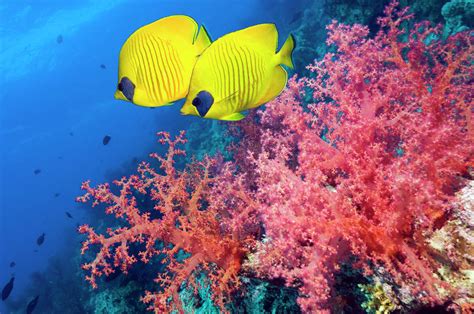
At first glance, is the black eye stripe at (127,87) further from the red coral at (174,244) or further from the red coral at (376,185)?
the red coral at (376,185)

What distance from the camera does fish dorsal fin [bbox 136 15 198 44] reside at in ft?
5.17

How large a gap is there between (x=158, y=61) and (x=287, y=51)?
67cm

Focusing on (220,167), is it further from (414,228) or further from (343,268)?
(414,228)

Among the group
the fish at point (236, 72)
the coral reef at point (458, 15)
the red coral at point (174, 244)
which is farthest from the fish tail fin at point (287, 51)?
the coral reef at point (458, 15)

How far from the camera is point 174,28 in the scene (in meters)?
1.59

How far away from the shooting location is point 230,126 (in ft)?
11.4

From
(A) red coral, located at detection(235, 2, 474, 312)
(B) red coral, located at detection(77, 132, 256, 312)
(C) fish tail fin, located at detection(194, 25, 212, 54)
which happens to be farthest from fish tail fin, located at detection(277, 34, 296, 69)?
(B) red coral, located at detection(77, 132, 256, 312)

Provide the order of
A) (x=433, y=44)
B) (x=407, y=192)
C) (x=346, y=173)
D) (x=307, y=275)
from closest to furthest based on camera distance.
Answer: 1. (x=407, y=192)
2. (x=307, y=275)
3. (x=346, y=173)
4. (x=433, y=44)

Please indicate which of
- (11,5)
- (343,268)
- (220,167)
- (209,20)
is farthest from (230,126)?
(209,20)

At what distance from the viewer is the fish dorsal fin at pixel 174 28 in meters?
1.58

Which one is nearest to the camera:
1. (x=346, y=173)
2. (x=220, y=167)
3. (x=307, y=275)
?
(x=307, y=275)

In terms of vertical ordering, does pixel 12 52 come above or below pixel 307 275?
below

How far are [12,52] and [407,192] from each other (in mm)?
73592

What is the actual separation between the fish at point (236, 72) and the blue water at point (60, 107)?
182 ft
